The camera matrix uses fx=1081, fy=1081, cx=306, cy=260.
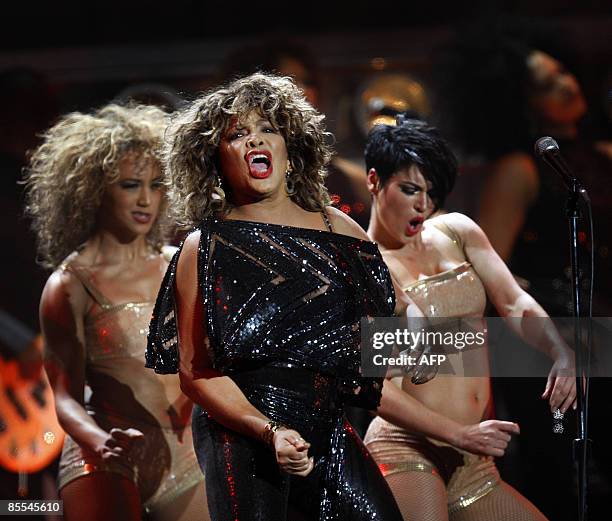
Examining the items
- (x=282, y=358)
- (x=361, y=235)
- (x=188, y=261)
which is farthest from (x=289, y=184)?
(x=282, y=358)

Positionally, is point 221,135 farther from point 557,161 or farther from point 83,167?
point 83,167

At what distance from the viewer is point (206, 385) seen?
256 centimetres

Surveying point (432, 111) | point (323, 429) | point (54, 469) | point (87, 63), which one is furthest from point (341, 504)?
point (87, 63)

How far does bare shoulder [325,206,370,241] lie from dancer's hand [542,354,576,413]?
71 cm

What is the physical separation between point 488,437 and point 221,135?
1.11 meters

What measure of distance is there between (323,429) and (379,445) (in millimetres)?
608

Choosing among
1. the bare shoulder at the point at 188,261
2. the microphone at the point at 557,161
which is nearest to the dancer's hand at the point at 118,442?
the bare shoulder at the point at 188,261

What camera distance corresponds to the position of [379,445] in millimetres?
3205

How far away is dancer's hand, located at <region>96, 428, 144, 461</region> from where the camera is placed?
3.05 metres

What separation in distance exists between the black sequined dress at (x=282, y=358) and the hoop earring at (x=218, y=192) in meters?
0.09

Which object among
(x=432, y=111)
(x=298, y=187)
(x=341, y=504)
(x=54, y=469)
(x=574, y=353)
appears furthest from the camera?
(x=432, y=111)

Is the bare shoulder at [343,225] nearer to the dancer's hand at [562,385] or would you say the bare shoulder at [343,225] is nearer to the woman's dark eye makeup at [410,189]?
the woman's dark eye makeup at [410,189]

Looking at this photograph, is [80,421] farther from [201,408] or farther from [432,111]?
[432,111]

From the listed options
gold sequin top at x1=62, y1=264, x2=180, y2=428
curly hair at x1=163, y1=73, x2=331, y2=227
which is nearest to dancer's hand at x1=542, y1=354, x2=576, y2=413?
curly hair at x1=163, y1=73, x2=331, y2=227
